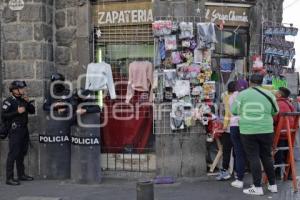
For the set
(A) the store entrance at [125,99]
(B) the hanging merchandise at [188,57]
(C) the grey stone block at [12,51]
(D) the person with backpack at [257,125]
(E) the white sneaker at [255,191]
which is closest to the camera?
(D) the person with backpack at [257,125]

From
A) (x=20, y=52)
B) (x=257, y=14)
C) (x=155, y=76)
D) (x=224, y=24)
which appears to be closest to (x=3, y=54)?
(x=20, y=52)

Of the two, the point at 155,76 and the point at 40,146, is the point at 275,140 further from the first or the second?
the point at 40,146

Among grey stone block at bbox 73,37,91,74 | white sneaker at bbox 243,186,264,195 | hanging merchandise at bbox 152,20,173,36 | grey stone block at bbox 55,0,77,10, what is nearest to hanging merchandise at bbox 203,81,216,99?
hanging merchandise at bbox 152,20,173,36

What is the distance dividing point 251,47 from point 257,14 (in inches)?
25.5

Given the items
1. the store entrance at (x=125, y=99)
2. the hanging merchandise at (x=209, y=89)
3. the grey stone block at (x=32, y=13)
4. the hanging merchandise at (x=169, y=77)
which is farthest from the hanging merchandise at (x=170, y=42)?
the grey stone block at (x=32, y=13)

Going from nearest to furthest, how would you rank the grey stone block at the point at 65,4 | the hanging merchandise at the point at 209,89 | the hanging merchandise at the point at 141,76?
the hanging merchandise at the point at 209,89 < the hanging merchandise at the point at 141,76 < the grey stone block at the point at 65,4

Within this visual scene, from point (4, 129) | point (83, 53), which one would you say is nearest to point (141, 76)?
point (83, 53)

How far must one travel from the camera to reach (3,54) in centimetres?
1019

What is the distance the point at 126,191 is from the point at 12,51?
3.47 m

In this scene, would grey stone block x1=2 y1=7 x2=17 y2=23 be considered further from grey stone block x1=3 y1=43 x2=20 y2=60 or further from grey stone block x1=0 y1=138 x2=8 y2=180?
grey stone block x1=0 y1=138 x2=8 y2=180

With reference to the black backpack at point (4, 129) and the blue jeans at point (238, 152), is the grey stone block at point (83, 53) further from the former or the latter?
the blue jeans at point (238, 152)

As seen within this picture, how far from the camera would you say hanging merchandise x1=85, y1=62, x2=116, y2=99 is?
32.6 feet

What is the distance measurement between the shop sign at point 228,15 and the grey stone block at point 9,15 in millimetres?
3531

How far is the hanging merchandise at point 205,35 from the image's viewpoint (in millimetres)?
9500
